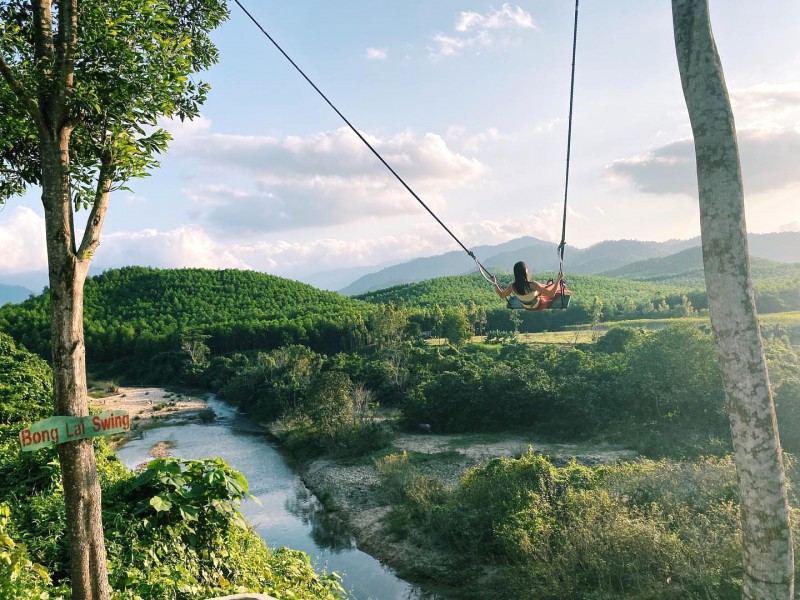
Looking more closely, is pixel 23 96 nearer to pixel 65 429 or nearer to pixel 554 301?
pixel 65 429

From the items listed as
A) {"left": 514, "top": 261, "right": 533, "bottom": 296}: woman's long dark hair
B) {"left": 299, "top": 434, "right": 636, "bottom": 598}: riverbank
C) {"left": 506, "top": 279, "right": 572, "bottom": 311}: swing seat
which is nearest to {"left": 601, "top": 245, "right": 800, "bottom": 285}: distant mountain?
{"left": 299, "top": 434, "right": 636, "bottom": 598}: riverbank

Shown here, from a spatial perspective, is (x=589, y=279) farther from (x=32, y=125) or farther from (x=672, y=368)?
(x=32, y=125)

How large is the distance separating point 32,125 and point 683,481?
1264 centimetres

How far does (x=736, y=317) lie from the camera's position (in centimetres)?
304

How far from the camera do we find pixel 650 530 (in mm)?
9273

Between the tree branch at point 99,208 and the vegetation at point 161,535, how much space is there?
Result: 2.14 metres

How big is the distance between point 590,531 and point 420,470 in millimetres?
9876

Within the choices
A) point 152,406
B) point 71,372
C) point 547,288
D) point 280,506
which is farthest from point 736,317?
point 152,406

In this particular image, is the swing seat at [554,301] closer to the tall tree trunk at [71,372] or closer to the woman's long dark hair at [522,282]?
the woman's long dark hair at [522,282]

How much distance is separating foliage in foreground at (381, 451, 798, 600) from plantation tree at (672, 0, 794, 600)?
6.08m

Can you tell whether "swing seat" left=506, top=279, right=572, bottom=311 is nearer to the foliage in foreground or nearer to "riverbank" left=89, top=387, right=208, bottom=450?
the foliage in foreground

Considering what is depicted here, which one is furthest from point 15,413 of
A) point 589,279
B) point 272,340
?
point 589,279

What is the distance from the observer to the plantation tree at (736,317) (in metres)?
2.98

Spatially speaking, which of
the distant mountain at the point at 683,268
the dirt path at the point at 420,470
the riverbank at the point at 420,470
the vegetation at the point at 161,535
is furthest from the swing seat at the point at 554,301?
the distant mountain at the point at 683,268
